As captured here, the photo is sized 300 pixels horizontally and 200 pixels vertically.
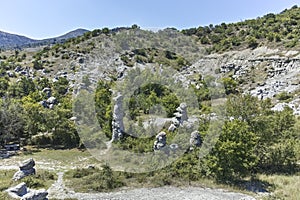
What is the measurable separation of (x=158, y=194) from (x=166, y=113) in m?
14.5

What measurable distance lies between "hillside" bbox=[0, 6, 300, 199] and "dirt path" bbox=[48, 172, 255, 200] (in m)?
0.81

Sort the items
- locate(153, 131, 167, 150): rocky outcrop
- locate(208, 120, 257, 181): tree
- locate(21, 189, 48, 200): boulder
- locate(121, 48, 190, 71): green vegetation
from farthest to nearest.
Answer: locate(121, 48, 190, 71): green vegetation → locate(153, 131, 167, 150): rocky outcrop → locate(208, 120, 257, 181): tree → locate(21, 189, 48, 200): boulder

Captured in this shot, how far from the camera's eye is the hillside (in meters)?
19.2

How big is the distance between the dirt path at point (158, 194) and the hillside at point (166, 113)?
0.81 metres

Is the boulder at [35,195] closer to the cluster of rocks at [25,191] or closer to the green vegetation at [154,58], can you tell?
the cluster of rocks at [25,191]

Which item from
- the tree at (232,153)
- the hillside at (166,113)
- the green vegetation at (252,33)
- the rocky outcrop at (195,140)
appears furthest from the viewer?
the green vegetation at (252,33)

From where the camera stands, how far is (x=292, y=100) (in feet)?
119

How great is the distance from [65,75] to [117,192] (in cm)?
4288

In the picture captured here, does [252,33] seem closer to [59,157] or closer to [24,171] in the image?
[59,157]

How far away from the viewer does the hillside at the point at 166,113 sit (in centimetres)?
1919

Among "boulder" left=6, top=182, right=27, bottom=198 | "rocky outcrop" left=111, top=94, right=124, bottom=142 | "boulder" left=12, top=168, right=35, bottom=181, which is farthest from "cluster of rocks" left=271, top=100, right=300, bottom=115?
"boulder" left=6, top=182, right=27, bottom=198

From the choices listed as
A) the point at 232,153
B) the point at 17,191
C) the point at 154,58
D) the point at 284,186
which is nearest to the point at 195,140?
the point at 232,153

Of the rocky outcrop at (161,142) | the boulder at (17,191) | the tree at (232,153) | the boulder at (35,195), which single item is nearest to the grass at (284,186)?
the tree at (232,153)

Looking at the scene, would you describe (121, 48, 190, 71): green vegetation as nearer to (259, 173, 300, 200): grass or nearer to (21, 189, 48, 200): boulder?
(259, 173, 300, 200): grass
